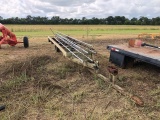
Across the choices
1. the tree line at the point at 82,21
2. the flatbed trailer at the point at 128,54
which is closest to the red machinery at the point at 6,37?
the flatbed trailer at the point at 128,54

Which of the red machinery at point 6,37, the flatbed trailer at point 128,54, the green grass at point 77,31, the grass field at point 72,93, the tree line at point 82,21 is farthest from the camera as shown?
the tree line at point 82,21

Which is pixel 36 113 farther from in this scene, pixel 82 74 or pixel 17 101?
pixel 82 74

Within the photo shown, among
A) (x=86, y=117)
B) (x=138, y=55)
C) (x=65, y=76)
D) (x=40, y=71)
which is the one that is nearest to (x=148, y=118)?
(x=86, y=117)

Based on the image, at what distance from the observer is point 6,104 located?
448 centimetres

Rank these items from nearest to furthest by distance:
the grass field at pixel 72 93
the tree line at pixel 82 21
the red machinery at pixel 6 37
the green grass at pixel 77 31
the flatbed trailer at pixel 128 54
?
the grass field at pixel 72 93, the flatbed trailer at pixel 128 54, the red machinery at pixel 6 37, the green grass at pixel 77 31, the tree line at pixel 82 21

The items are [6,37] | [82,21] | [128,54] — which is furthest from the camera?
[82,21]

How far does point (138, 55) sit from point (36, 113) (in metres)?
3.10

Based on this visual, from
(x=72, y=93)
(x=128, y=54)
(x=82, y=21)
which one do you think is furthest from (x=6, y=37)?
(x=82, y=21)

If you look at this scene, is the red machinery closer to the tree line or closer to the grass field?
the grass field

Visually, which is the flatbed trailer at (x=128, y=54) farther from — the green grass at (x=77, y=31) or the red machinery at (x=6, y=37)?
the green grass at (x=77, y=31)

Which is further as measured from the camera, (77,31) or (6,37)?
(77,31)

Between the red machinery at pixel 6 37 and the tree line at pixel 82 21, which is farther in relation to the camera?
the tree line at pixel 82 21

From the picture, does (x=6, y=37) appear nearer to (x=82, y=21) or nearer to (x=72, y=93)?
(x=72, y=93)

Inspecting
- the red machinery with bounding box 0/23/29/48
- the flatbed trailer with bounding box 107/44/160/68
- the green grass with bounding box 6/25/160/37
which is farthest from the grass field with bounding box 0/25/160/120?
the green grass with bounding box 6/25/160/37
